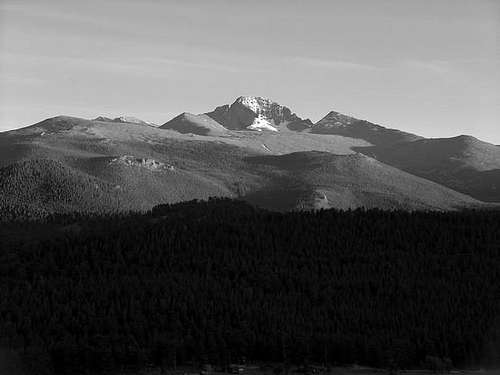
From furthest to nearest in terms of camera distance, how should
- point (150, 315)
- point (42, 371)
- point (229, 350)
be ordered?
point (150, 315), point (229, 350), point (42, 371)

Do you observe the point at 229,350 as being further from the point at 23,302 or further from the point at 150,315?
the point at 23,302

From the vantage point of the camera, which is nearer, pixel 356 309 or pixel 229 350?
pixel 229 350

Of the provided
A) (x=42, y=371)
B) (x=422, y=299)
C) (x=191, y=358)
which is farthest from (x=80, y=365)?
(x=422, y=299)

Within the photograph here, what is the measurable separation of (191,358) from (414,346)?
1494 inches

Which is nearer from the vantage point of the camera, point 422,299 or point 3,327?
point 3,327

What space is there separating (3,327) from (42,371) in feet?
57.9

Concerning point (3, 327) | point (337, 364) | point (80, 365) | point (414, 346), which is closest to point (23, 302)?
point (3, 327)

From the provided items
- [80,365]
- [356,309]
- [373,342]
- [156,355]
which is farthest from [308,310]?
[80,365]

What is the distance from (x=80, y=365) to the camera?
16488 centimetres

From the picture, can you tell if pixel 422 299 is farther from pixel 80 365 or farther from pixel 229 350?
pixel 80 365

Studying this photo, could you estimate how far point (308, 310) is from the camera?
193m

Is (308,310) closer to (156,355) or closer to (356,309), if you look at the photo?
(356,309)

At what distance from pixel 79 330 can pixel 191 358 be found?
20.8 metres

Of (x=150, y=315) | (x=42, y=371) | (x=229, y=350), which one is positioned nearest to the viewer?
(x=42, y=371)
